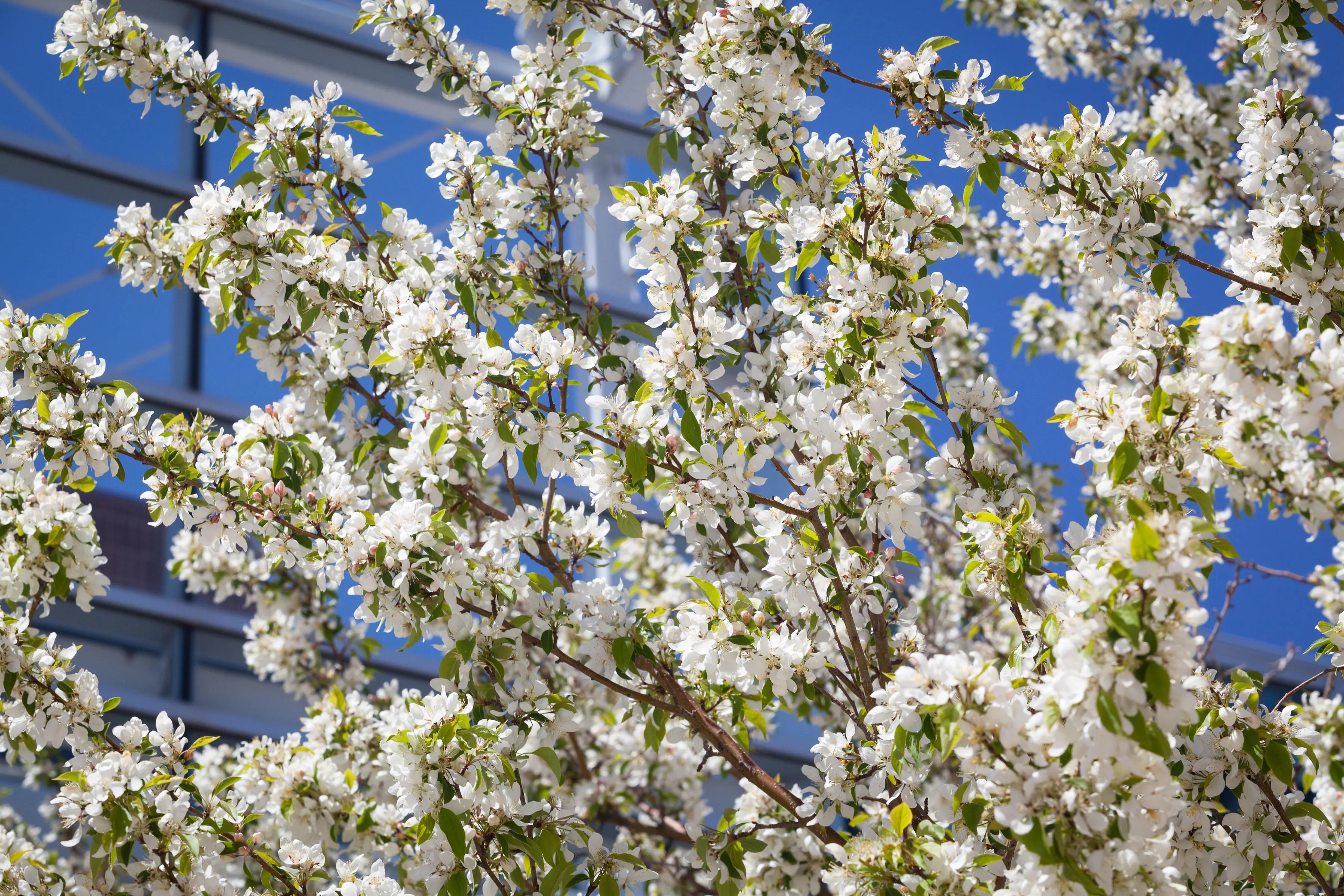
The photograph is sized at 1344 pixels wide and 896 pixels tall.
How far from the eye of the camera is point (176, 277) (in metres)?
2.00

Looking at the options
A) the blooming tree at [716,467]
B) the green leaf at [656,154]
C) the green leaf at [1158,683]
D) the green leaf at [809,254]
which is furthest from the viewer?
the green leaf at [656,154]

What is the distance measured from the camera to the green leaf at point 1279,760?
1.29 metres

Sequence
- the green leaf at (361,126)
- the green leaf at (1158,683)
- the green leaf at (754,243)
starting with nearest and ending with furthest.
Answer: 1. the green leaf at (1158,683)
2. the green leaf at (754,243)
3. the green leaf at (361,126)

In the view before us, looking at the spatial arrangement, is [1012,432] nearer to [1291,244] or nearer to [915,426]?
[915,426]

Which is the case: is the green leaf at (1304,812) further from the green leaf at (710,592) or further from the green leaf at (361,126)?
the green leaf at (361,126)

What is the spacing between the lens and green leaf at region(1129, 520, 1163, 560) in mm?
917

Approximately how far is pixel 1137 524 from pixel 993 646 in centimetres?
243

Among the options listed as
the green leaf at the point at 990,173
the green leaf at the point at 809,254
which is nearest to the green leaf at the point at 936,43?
the green leaf at the point at 990,173

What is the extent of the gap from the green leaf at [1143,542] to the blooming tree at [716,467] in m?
0.02

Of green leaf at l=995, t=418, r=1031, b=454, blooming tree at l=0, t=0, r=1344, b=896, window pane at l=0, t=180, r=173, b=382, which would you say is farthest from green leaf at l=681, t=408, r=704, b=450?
window pane at l=0, t=180, r=173, b=382

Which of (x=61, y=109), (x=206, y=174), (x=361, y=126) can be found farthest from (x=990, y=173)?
(x=61, y=109)

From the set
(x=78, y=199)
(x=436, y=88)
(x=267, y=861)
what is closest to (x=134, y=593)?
(x=78, y=199)

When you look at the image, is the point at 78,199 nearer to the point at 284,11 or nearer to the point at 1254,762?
the point at 284,11

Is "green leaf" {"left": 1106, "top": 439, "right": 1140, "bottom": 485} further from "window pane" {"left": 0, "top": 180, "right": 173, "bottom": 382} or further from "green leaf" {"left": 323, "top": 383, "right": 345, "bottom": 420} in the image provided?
"window pane" {"left": 0, "top": 180, "right": 173, "bottom": 382}
